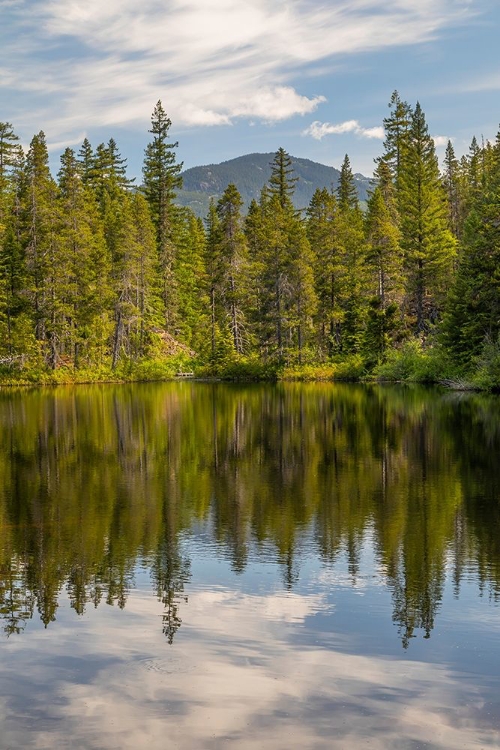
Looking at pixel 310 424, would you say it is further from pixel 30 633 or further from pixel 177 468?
pixel 30 633

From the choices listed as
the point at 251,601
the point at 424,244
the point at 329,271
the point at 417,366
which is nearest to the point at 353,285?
the point at 329,271

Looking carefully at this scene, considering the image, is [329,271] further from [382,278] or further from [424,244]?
[424,244]

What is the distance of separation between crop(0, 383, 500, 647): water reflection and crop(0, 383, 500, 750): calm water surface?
6 cm

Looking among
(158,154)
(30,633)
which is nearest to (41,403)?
(30,633)

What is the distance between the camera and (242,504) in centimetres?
1609

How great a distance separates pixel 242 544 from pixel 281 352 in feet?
206

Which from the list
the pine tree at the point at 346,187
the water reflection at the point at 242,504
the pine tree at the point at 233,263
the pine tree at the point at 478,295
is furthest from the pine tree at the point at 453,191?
the water reflection at the point at 242,504

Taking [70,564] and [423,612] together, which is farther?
[70,564]

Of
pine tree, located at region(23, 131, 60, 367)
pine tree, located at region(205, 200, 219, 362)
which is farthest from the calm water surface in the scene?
pine tree, located at region(205, 200, 219, 362)

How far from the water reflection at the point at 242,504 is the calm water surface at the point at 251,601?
0.19 ft

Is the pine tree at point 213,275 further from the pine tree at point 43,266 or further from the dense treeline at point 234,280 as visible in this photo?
the pine tree at point 43,266

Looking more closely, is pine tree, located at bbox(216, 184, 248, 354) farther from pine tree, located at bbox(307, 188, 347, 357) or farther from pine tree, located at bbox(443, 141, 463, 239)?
pine tree, located at bbox(443, 141, 463, 239)

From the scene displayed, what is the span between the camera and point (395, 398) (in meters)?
46.3

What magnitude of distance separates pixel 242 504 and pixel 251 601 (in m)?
6.11
